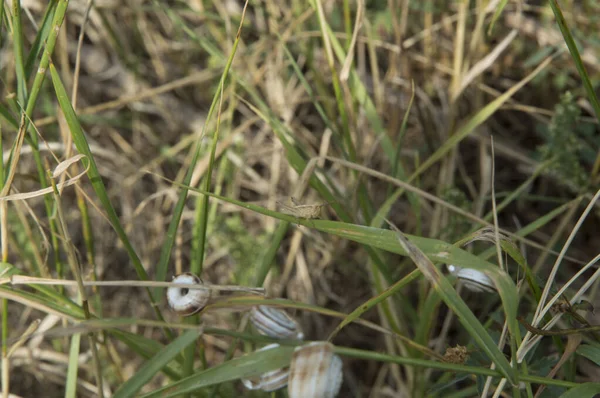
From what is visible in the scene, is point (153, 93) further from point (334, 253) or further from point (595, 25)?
point (595, 25)

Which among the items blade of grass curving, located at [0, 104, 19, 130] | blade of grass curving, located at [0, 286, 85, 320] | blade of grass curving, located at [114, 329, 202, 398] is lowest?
blade of grass curving, located at [114, 329, 202, 398]

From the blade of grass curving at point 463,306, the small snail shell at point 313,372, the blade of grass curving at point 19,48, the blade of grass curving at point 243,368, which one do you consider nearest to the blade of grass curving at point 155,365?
the blade of grass curving at point 243,368

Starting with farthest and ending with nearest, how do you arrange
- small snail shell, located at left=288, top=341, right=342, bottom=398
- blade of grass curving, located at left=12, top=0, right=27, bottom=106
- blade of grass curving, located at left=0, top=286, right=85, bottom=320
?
blade of grass curving, located at left=12, top=0, right=27, bottom=106 → blade of grass curving, located at left=0, top=286, right=85, bottom=320 → small snail shell, located at left=288, top=341, right=342, bottom=398

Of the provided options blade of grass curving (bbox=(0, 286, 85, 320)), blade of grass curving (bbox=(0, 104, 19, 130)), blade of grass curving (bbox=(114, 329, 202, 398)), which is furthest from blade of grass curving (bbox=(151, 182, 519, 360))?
blade of grass curving (bbox=(0, 104, 19, 130))

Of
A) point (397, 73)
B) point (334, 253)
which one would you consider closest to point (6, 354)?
point (334, 253)

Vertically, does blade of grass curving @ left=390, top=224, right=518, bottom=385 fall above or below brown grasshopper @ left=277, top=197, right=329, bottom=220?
below

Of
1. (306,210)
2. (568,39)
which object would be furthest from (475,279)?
(568,39)

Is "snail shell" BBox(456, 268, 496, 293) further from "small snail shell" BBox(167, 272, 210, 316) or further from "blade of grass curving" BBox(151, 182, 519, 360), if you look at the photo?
"small snail shell" BBox(167, 272, 210, 316)
